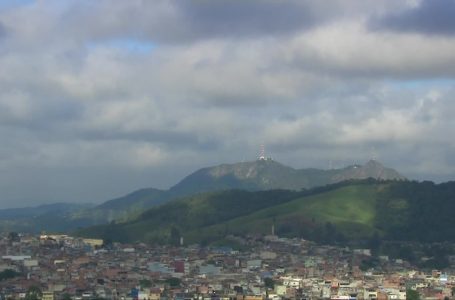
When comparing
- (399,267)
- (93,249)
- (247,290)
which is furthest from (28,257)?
(399,267)

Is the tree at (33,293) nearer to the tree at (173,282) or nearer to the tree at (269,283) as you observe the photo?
the tree at (173,282)

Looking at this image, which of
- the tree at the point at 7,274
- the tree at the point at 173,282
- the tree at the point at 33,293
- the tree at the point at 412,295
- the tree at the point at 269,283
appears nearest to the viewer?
the tree at the point at 33,293

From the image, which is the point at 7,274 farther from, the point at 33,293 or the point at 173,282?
the point at 33,293

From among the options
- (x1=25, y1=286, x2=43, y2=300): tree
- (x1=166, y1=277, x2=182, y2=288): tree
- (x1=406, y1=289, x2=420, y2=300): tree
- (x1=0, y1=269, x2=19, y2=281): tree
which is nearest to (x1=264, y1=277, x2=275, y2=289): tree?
(x1=166, y1=277, x2=182, y2=288): tree

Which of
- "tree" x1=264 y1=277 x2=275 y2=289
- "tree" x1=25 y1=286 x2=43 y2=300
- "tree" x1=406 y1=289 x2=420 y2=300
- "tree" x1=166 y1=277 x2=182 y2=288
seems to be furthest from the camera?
"tree" x1=264 y1=277 x2=275 y2=289

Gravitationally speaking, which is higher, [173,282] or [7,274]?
[7,274]

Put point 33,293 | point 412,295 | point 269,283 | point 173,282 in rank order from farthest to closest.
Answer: point 269,283
point 173,282
point 412,295
point 33,293

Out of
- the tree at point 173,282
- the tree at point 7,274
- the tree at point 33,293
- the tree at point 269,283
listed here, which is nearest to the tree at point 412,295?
the tree at point 269,283

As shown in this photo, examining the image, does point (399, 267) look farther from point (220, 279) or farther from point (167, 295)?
point (167, 295)

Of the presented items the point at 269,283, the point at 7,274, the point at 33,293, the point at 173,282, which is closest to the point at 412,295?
the point at 269,283

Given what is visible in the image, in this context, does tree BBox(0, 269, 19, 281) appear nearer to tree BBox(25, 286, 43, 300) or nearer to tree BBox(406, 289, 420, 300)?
tree BBox(25, 286, 43, 300)

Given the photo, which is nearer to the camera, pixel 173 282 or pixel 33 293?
pixel 33 293
